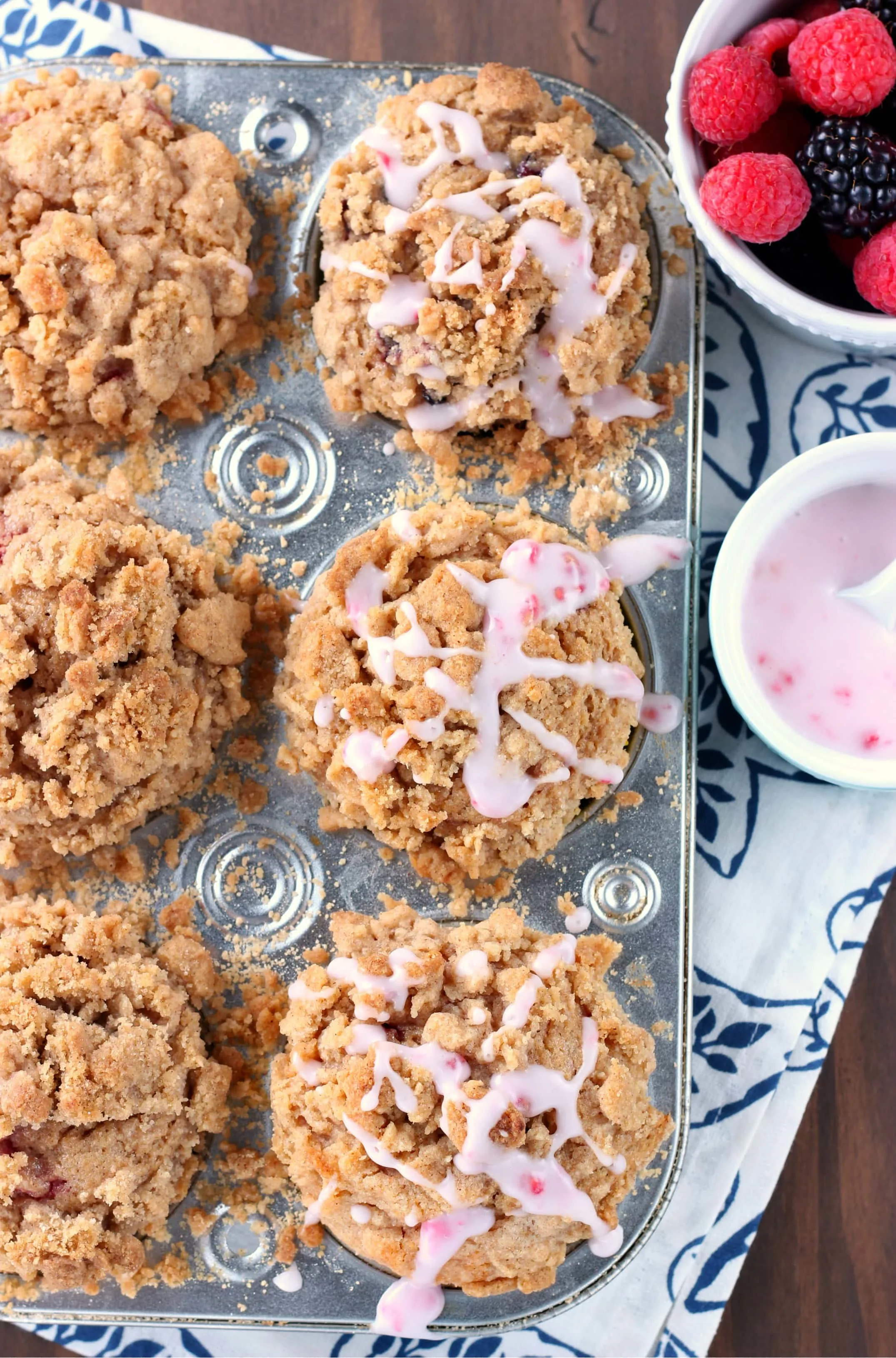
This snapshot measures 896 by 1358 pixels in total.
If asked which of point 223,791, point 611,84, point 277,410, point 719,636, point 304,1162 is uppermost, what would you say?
point 611,84

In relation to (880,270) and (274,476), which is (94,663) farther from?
(880,270)

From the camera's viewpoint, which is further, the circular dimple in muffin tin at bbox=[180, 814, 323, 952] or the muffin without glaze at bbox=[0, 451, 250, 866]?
the circular dimple in muffin tin at bbox=[180, 814, 323, 952]

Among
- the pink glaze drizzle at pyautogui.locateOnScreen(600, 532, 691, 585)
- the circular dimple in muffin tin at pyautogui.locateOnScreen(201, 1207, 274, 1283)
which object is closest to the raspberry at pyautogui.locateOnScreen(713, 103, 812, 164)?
the pink glaze drizzle at pyautogui.locateOnScreen(600, 532, 691, 585)

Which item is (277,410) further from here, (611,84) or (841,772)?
(841,772)

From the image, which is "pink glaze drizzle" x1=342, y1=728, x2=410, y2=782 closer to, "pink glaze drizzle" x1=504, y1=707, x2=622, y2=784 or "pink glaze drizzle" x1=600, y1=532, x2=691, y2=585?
"pink glaze drizzle" x1=504, y1=707, x2=622, y2=784

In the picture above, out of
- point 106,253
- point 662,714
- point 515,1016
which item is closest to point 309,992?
point 515,1016

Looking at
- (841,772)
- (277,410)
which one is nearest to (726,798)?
(841,772)

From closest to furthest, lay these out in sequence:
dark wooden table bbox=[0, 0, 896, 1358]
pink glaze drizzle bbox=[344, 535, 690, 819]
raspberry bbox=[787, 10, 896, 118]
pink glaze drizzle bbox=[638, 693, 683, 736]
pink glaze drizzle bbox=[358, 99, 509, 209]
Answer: raspberry bbox=[787, 10, 896, 118] < pink glaze drizzle bbox=[344, 535, 690, 819] < pink glaze drizzle bbox=[358, 99, 509, 209] < pink glaze drizzle bbox=[638, 693, 683, 736] < dark wooden table bbox=[0, 0, 896, 1358]
